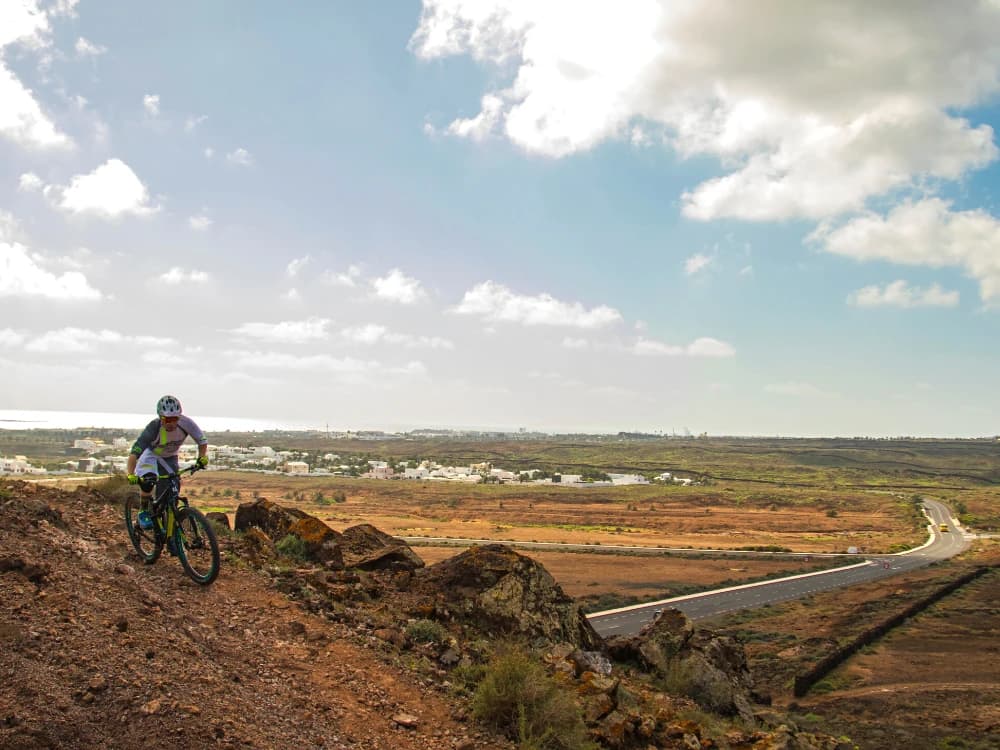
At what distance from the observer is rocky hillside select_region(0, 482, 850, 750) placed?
21.9 ft

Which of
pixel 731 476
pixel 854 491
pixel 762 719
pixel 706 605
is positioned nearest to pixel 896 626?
pixel 706 605

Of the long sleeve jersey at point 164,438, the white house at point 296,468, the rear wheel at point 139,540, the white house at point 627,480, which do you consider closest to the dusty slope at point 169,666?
the rear wheel at point 139,540

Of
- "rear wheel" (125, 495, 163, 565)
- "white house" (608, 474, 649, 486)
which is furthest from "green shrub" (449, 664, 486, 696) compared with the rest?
"white house" (608, 474, 649, 486)

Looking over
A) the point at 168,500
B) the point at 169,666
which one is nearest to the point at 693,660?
the point at 169,666

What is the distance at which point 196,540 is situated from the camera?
10250mm

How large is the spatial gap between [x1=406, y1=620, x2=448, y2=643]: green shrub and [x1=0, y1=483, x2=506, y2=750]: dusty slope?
1.29 m

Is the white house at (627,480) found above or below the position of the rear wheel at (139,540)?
below

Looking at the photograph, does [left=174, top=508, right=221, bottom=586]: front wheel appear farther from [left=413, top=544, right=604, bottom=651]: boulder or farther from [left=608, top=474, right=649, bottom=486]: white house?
[left=608, top=474, right=649, bottom=486]: white house

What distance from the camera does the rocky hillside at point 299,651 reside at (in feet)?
21.9

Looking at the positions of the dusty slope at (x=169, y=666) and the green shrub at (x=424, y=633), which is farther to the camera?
the green shrub at (x=424, y=633)

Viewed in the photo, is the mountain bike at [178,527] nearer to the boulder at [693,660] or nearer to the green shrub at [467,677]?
the green shrub at [467,677]

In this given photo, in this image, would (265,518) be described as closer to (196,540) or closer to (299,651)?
(196,540)

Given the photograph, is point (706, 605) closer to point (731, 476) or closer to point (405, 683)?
point (405, 683)

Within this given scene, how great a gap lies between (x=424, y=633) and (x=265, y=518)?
7.08 metres
